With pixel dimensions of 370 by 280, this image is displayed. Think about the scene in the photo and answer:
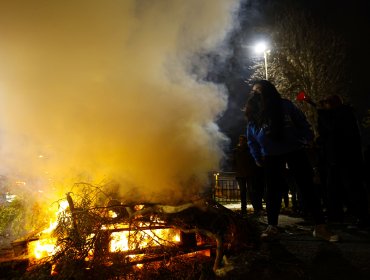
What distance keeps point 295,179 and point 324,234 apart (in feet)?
2.25

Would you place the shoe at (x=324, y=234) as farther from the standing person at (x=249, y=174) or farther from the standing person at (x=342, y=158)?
the standing person at (x=249, y=174)

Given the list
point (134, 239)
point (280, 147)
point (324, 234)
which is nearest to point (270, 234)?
point (324, 234)

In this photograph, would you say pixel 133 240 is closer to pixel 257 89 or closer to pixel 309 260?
pixel 309 260

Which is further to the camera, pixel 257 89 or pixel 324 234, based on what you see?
pixel 257 89

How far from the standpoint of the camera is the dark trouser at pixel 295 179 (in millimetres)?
3615

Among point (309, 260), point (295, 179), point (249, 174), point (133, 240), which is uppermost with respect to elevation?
point (249, 174)

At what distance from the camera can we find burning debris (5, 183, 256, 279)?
292cm

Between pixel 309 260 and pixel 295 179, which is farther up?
pixel 295 179

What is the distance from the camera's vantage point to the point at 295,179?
3715 mm

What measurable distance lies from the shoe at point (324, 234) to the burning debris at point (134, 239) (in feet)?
2.36

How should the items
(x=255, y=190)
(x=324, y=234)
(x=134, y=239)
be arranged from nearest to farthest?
1. (x=134, y=239)
2. (x=324, y=234)
3. (x=255, y=190)

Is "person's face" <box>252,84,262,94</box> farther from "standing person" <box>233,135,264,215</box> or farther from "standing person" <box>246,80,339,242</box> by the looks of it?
"standing person" <box>233,135,264,215</box>

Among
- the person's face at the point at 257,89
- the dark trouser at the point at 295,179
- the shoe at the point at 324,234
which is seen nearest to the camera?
the shoe at the point at 324,234

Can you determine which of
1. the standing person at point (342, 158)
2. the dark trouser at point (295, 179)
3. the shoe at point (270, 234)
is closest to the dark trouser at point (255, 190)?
the standing person at point (342, 158)
